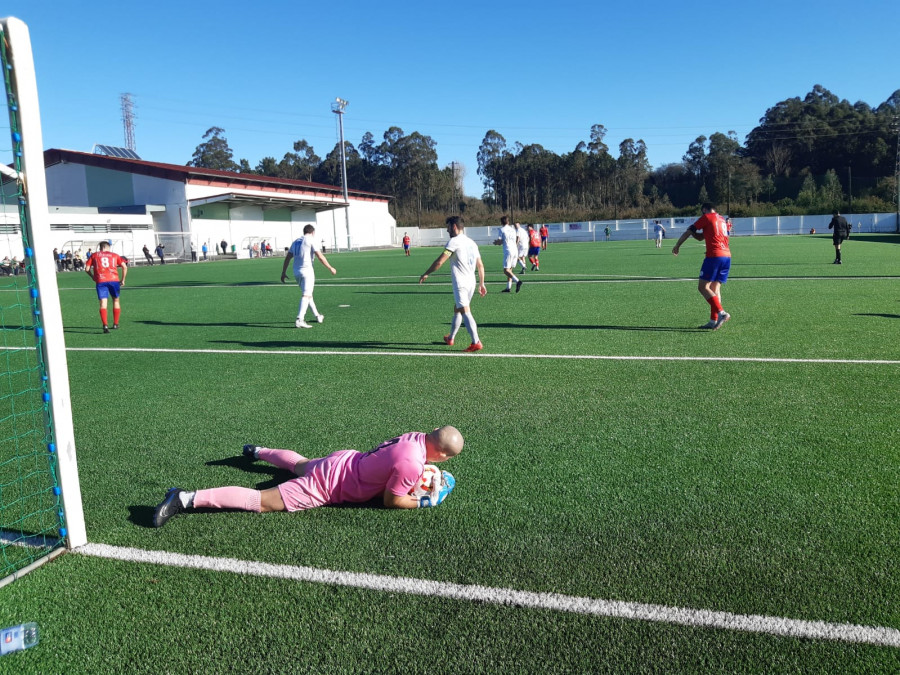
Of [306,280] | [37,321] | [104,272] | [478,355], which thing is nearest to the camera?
[37,321]

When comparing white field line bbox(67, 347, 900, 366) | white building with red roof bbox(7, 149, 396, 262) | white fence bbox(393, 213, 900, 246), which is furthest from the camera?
white fence bbox(393, 213, 900, 246)

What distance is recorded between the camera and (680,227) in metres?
71.9

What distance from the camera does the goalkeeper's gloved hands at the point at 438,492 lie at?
414cm

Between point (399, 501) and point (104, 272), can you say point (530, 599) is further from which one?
point (104, 272)

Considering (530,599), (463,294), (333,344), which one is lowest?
(530,599)

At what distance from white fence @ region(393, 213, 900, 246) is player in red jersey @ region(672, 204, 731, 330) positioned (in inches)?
2443

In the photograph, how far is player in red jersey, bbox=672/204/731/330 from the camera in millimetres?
10539

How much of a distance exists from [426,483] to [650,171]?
107765 millimetres

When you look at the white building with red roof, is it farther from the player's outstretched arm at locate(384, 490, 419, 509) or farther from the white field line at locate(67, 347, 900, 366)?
the player's outstretched arm at locate(384, 490, 419, 509)

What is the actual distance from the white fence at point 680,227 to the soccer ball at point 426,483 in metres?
69.9

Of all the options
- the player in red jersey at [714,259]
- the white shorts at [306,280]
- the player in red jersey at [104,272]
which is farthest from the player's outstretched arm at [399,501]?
the player in red jersey at [104,272]

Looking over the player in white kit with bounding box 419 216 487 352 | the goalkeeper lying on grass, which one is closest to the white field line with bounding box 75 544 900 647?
the goalkeeper lying on grass

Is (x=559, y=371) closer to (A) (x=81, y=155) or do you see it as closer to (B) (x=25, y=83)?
(B) (x=25, y=83)

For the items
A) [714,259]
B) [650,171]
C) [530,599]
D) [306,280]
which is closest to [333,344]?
[306,280]
